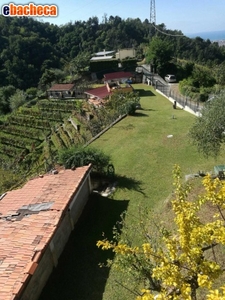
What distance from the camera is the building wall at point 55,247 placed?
10.1 m

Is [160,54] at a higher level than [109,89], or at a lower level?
higher

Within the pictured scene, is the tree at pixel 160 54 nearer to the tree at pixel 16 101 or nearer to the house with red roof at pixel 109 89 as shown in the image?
the house with red roof at pixel 109 89

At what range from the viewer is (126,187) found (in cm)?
1698

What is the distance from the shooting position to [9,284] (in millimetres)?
8953

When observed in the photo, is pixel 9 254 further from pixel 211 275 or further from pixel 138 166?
pixel 138 166

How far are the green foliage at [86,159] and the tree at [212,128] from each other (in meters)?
6.21

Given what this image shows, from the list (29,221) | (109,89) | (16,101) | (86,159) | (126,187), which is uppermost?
(109,89)

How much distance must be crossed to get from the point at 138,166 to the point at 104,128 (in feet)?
36.2

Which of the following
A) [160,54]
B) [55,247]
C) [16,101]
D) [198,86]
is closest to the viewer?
[55,247]

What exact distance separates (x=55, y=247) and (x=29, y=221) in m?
1.62

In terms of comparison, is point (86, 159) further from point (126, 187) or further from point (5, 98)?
point (5, 98)

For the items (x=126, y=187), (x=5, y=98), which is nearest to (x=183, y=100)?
(x=126, y=187)

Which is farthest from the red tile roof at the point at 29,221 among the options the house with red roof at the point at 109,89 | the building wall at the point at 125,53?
the building wall at the point at 125,53

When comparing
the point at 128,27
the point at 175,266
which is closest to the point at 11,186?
the point at 175,266
